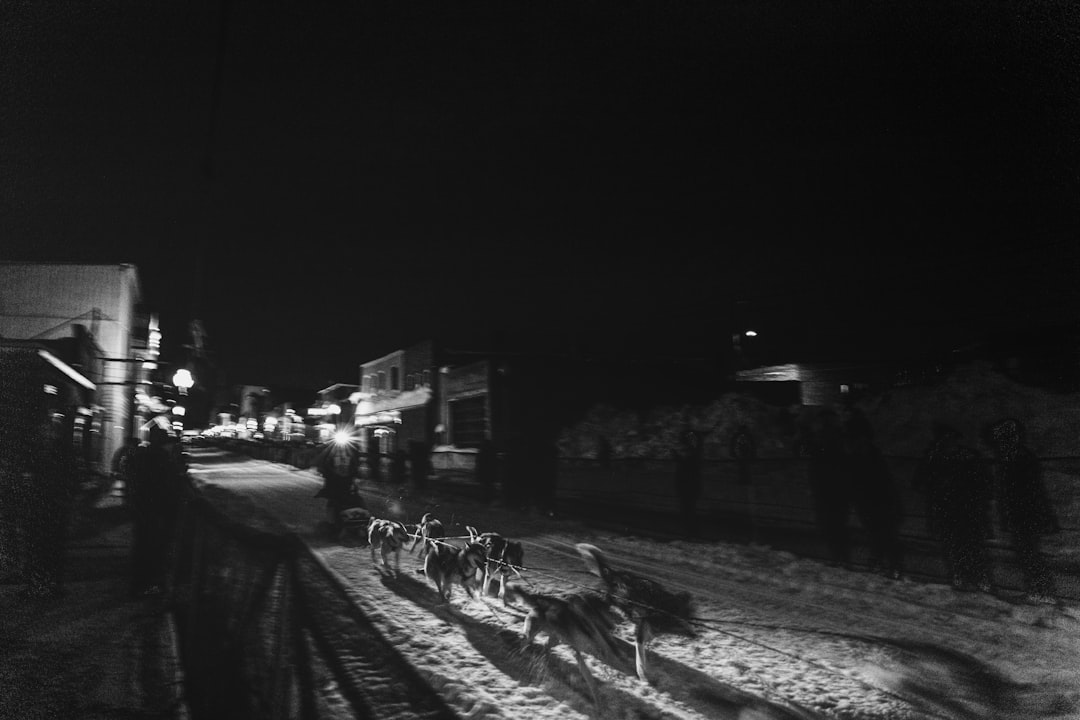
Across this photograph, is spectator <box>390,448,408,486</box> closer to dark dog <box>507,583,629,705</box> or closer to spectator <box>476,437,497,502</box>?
spectator <box>476,437,497,502</box>

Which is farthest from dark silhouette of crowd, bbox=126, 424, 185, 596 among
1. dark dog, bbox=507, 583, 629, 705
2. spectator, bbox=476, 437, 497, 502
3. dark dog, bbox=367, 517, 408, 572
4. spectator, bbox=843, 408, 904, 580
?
spectator, bbox=476, 437, 497, 502

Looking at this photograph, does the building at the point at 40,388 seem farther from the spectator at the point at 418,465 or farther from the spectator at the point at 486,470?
the spectator at the point at 486,470

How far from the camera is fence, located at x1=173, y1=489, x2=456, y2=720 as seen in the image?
153 inches

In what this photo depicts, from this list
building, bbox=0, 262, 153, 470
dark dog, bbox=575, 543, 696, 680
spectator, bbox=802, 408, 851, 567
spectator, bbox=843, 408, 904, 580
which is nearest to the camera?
dark dog, bbox=575, 543, 696, 680

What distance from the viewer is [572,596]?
4.65 m

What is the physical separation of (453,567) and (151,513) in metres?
3.51

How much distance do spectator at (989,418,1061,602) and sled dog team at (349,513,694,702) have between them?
3.80 meters

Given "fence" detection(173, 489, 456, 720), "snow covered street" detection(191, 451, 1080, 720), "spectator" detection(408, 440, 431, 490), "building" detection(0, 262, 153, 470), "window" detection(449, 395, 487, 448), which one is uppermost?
"building" detection(0, 262, 153, 470)

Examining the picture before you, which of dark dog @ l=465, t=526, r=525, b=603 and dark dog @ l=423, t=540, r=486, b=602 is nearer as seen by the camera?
dark dog @ l=423, t=540, r=486, b=602

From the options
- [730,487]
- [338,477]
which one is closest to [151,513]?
[338,477]

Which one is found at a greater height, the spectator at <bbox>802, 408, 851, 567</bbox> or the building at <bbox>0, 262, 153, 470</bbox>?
the building at <bbox>0, 262, 153, 470</bbox>

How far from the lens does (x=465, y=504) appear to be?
15836mm

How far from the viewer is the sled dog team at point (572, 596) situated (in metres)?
4.39

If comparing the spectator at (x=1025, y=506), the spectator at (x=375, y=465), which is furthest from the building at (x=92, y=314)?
the spectator at (x=1025, y=506)
